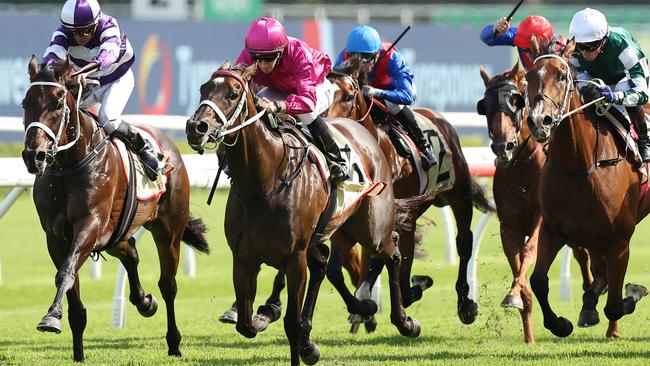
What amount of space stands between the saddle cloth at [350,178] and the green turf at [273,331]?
0.78 m

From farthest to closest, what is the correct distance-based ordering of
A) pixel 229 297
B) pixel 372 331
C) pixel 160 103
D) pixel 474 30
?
pixel 474 30 < pixel 160 103 < pixel 229 297 < pixel 372 331

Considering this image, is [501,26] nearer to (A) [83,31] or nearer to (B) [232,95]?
(A) [83,31]

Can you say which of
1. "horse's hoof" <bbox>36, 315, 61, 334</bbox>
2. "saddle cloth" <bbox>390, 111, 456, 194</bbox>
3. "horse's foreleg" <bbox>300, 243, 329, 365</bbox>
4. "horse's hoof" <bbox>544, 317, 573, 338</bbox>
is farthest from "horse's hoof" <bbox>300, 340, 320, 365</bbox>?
"saddle cloth" <bbox>390, 111, 456, 194</bbox>

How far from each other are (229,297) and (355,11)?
40.7 ft

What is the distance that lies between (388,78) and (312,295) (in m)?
2.09

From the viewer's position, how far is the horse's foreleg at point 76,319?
6562 mm

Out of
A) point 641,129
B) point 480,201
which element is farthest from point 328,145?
point 480,201

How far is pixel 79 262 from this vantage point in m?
6.21

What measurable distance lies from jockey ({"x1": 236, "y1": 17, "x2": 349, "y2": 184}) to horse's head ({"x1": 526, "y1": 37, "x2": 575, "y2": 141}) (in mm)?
966

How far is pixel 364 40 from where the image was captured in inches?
315

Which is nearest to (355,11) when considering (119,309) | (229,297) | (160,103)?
(160,103)

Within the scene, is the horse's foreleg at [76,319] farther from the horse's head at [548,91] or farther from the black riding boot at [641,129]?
the black riding boot at [641,129]

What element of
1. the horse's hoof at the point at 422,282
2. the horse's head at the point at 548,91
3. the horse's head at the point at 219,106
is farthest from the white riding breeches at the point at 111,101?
the horse's hoof at the point at 422,282

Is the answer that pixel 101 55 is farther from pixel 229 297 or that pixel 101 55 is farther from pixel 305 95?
pixel 229 297
